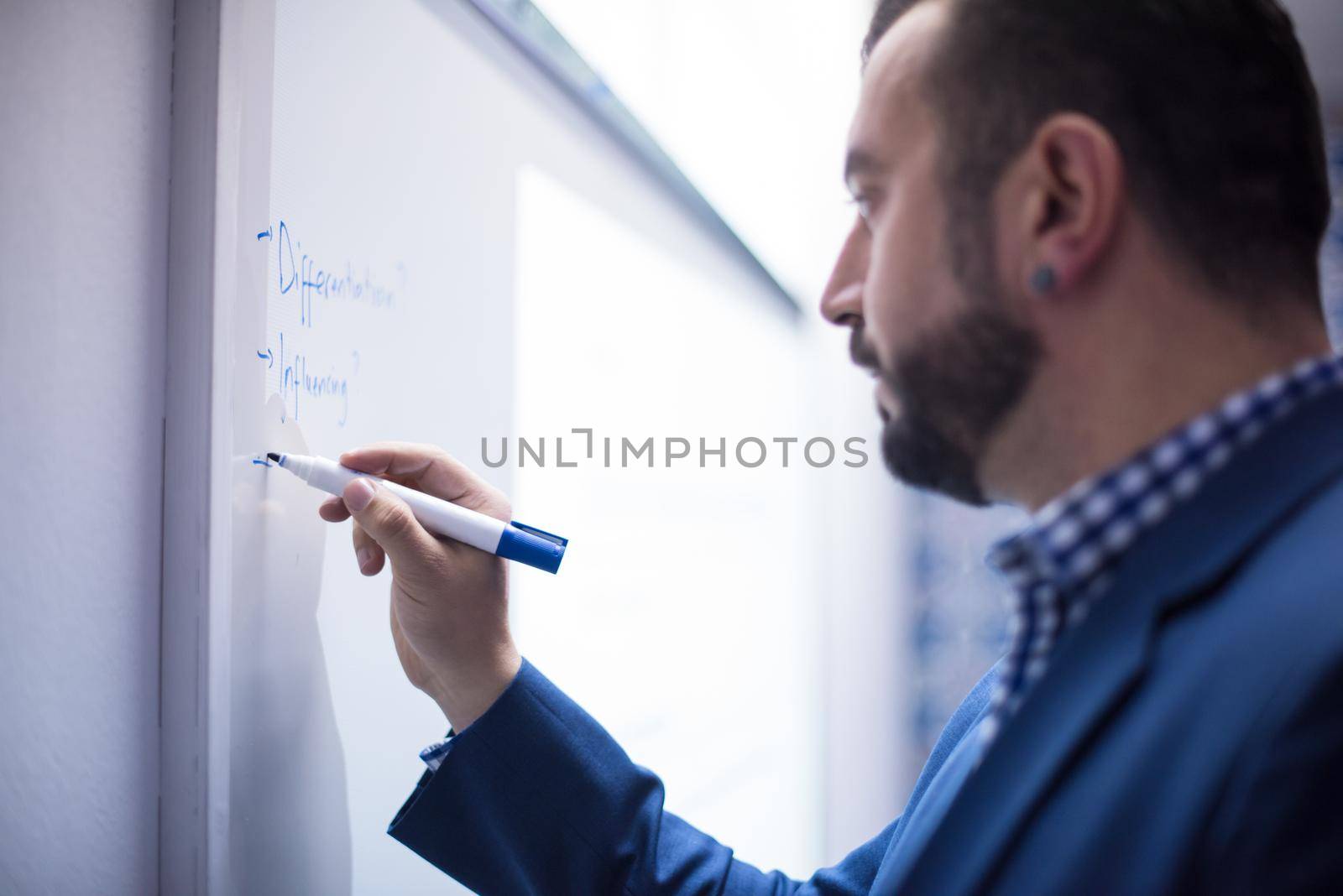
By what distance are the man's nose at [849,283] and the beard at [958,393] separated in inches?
2.3

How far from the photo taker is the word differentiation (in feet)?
1.51

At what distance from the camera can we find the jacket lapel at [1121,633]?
1.13 ft

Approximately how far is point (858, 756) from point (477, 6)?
5.29ft

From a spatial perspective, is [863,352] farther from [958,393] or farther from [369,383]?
Answer: [369,383]

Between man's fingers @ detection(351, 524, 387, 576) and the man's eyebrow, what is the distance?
33 cm

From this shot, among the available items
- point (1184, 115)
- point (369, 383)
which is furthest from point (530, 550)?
point (1184, 115)

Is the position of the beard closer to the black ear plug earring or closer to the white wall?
the black ear plug earring

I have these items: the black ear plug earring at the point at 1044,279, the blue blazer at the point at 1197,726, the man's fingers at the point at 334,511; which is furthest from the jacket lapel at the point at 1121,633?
the man's fingers at the point at 334,511

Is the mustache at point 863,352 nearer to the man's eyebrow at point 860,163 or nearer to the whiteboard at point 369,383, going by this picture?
the man's eyebrow at point 860,163

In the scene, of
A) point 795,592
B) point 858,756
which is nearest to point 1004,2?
point 795,592

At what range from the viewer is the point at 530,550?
1.59ft

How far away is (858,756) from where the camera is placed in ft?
5.94

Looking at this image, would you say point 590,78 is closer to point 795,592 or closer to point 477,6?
point 477,6

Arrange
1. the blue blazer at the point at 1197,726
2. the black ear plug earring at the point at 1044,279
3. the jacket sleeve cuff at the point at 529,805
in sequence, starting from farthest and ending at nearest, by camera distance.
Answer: the jacket sleeve cuff at the point at 529,805 → the black ear plug earring at the point at 1044,279 → the blue blazer at the point at 1197,726
